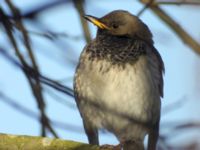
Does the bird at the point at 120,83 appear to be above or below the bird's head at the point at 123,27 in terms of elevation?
below

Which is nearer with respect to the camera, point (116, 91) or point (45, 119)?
point (45, 119)

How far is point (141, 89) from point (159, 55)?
2.13ft

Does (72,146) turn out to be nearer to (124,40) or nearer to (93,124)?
(93,124)

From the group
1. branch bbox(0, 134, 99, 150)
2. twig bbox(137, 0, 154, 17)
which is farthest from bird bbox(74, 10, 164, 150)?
branch bbox(0, 134, 99, 150)

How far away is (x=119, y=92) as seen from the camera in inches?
191

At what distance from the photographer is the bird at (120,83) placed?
191 inches

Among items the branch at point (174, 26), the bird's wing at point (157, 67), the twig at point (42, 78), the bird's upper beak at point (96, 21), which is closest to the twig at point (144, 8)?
the branch at point (174, 26)

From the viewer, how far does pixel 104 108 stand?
475 centimetres

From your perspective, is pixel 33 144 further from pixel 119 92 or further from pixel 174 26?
pixel 174 26

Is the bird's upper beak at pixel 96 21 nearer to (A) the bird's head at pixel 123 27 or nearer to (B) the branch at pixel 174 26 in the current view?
(A) the bird's head at pixel 123 27

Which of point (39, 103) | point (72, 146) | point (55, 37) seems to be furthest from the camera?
point (39, 103)

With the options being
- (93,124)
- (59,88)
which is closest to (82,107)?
(93,124)

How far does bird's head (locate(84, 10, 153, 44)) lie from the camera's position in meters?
5.52

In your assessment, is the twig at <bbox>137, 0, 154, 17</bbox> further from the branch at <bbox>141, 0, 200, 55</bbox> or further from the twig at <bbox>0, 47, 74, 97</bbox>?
the twig at <bbox>0, 47, 74, 97</bbox>
